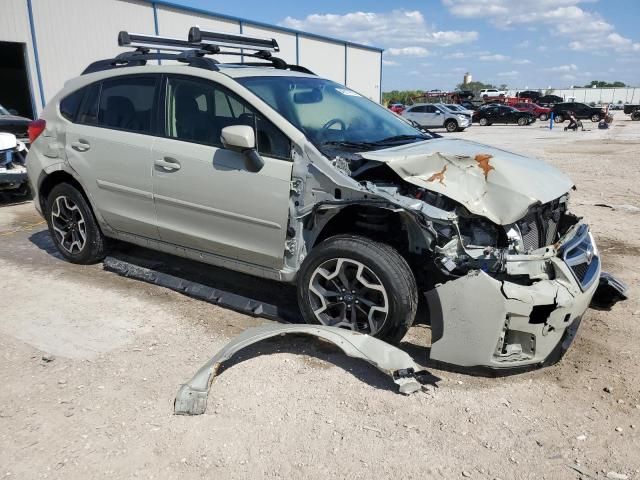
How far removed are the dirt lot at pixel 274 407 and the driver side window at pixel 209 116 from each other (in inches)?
53.8

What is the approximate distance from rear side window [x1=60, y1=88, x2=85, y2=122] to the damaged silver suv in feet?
0.15

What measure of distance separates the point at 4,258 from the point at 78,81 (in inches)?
84.7

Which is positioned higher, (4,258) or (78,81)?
(78,81)

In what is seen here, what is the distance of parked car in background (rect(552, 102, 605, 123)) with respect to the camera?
37531 millimetres

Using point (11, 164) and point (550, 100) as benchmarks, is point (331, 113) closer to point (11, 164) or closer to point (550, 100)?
point (11, 164)

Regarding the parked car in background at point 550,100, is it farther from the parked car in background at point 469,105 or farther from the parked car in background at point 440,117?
the parked car in background at point 440,117

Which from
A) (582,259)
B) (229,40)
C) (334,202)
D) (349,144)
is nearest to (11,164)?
(229,40)

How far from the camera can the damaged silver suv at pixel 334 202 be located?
3.17 meters

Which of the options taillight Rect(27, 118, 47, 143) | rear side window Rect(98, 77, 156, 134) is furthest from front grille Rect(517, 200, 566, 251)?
taillight Rect(27, 118, 47, 143)

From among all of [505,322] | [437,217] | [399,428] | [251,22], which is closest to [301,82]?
[437,217]

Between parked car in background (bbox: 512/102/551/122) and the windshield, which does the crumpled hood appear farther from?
parked car in background (bbox: 512/102/551/122)

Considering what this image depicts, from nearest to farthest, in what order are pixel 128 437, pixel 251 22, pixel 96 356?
1. pixel 128 437
2. pixel 96 356
3. pixel 251 22

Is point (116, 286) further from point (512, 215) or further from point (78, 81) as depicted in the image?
point (512, 215)

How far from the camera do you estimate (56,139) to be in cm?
513
